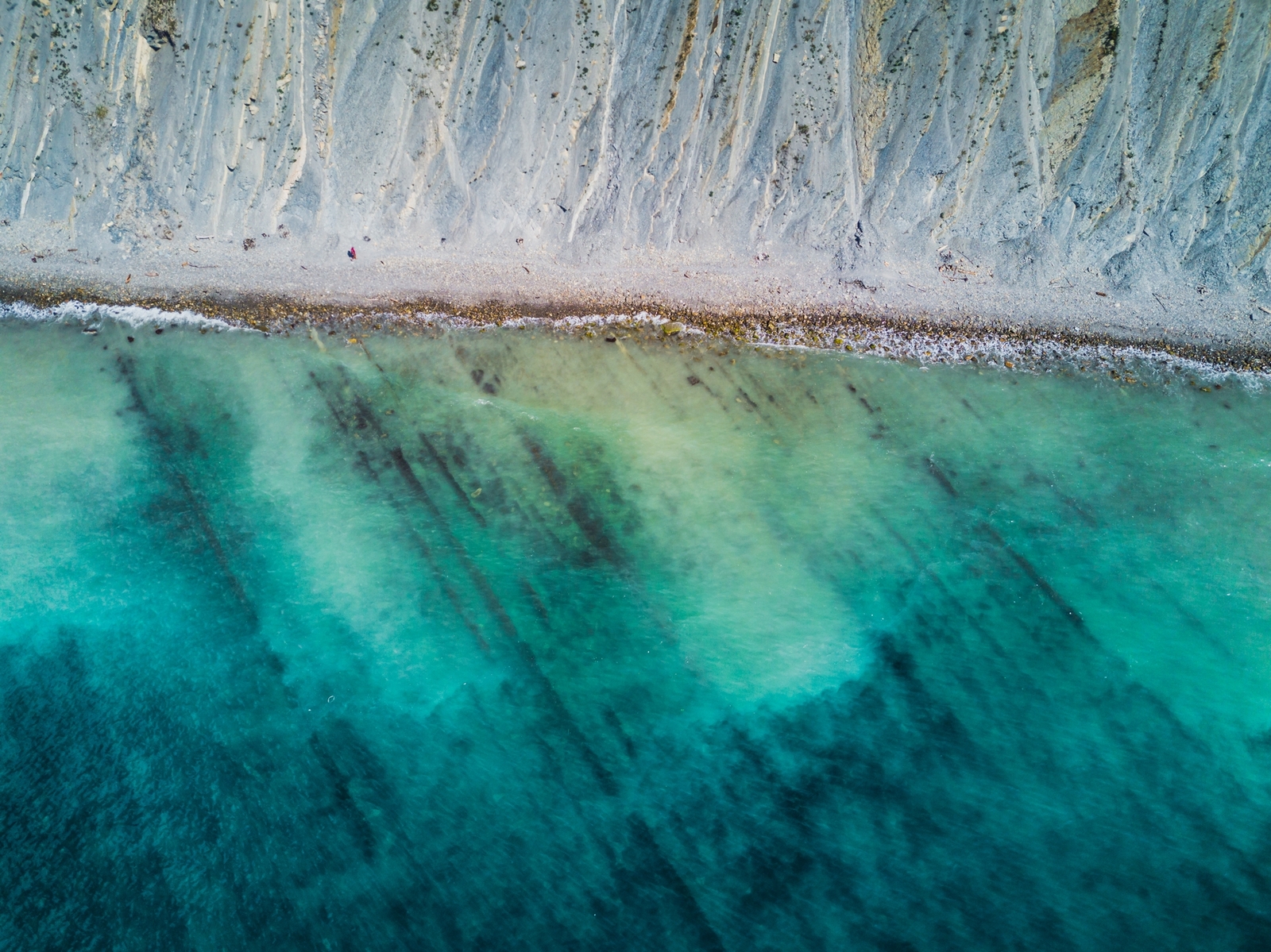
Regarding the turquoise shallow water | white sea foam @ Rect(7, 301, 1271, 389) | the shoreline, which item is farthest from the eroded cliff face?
the turquoise shallow water

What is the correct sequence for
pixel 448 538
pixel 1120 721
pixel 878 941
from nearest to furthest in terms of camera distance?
pixel 878 941
pixel 1120 721
pixel 448 538

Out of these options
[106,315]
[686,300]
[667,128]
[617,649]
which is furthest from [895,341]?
[106,315]

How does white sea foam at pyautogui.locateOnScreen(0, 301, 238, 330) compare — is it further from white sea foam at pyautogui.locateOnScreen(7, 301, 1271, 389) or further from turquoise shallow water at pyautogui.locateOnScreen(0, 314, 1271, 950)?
turquoise shallow water at pyautogui.locateOnScreen(0, 314, 1271, 950)

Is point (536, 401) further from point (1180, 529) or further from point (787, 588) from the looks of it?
point (1180, 529)

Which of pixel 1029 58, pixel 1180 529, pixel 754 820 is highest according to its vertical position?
pixel 1029 58

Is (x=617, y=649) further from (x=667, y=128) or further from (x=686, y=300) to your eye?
(x=667, y=128)

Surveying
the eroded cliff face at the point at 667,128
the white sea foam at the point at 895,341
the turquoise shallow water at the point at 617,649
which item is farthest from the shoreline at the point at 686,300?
the turquoise shallow water at the point at 617,649

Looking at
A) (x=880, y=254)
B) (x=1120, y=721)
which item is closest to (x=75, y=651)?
(x=880, y=254)

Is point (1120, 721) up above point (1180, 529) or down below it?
below
